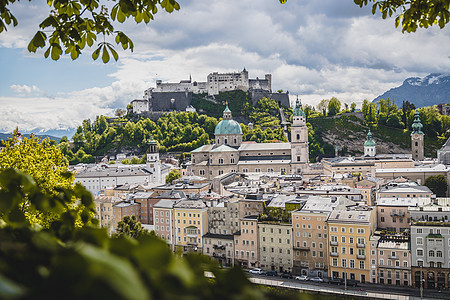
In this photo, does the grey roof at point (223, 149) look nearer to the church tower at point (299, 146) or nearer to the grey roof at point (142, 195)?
the church tower at point (299, 146)

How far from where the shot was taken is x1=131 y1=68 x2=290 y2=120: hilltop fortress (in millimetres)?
98750

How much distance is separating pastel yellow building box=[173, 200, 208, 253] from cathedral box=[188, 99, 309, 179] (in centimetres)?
2354

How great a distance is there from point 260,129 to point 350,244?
5821cm

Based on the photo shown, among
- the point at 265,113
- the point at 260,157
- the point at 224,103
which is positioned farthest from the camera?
the point at 224,103

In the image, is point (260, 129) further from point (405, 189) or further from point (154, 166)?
point (405, 189)

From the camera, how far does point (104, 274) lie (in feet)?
3.58

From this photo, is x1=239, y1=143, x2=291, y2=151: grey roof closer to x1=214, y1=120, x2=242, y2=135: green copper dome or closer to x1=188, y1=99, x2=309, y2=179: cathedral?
x1=188, y1=99, x2=309, y2=179: cathedral

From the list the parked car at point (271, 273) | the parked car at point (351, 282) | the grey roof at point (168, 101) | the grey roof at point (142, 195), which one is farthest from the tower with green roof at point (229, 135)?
the parked car at point (351, 282)

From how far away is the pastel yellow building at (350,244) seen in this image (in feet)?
92.0

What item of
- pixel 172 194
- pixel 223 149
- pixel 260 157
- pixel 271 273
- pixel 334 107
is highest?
pixel 334 107

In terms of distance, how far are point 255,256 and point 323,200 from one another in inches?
259

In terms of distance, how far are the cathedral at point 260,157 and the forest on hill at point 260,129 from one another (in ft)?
61.3

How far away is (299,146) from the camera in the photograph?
5875 cm

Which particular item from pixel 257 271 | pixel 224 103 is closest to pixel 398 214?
pixel 257 271
